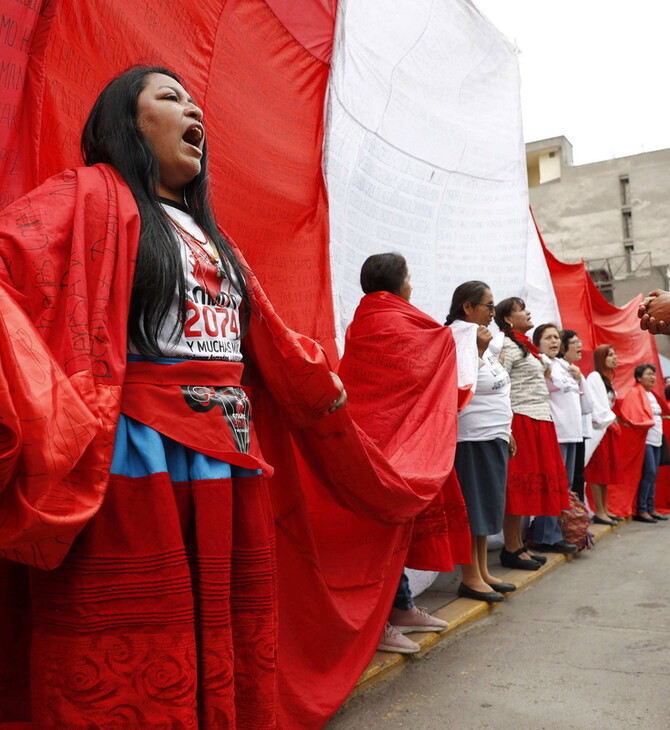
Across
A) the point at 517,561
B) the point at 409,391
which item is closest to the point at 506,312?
the point at 517,561

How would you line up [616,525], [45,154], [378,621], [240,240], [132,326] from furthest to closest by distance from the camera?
[616,525], [240,240], [378,621], [45,154], [132,326]

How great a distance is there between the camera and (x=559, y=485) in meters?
4.94

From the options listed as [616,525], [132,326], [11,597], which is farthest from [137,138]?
[616,525]

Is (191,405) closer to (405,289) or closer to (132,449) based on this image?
(132,449)

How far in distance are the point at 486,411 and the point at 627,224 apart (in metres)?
30.2

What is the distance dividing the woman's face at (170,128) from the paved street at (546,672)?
1904 mm

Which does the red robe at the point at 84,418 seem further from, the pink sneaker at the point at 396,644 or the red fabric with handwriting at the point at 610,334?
the red fabric with handwriting at the point at 610,334

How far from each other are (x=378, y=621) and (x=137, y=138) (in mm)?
1908

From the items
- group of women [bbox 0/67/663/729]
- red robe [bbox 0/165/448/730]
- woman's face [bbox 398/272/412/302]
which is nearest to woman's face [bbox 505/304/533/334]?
woman's face [bbox 398/272/412/302]

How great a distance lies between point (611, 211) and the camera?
31.6m

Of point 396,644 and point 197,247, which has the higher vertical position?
point 197,247

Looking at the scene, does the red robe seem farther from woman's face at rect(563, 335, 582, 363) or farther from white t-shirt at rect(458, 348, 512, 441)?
woman's face at rect(563, 335, 582, 363)

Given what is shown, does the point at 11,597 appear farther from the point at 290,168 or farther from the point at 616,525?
the point at 616,525

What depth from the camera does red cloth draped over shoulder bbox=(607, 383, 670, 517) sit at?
26.4 ft
